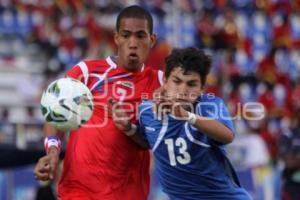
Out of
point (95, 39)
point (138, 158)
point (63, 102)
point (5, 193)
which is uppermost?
point (95, 39)

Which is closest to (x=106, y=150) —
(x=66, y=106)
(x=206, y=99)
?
(x=66, y=106)

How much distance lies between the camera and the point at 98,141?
6.92 meters

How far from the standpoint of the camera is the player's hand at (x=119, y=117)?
22.1 feet

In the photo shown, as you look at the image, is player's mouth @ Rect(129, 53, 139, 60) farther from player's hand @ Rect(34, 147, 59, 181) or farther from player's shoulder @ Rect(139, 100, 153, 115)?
player's hand @ Rect(34, 147, 59, 181)

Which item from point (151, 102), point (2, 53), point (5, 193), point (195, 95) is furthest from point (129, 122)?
point (2, 53)

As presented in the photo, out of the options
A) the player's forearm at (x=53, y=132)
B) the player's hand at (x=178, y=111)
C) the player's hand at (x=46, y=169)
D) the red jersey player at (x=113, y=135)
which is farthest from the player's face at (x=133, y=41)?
the player's hand at (x=178, y=111)

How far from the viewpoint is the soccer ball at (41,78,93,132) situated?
6.59 m

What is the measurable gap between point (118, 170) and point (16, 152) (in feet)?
15.3

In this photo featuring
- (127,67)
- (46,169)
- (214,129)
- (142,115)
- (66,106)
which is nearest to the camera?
(214,129)

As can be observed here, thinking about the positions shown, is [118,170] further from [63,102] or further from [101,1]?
[101,1]

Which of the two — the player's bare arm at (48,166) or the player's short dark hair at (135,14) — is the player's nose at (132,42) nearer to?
the player's short dark hair at (135,14)

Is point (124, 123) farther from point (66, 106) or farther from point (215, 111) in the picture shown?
point (215, 111)

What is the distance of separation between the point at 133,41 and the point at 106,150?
2.80 ft

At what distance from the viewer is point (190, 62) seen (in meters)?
6.28
